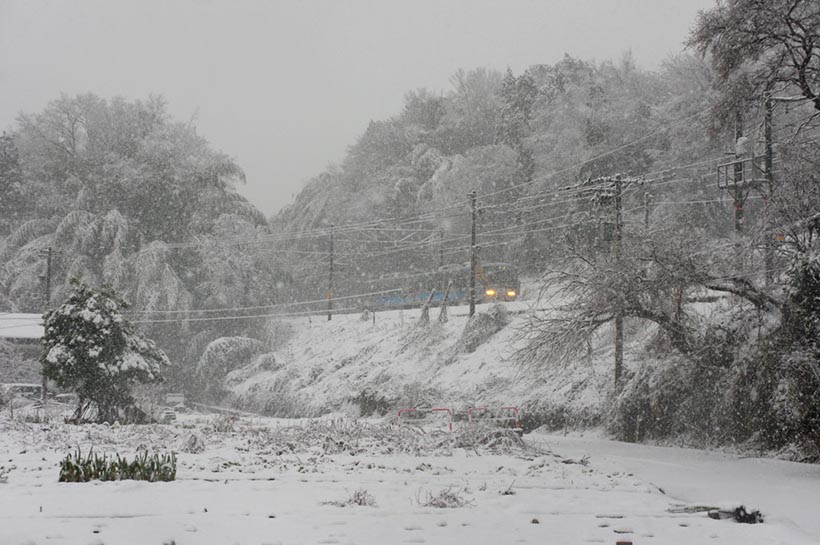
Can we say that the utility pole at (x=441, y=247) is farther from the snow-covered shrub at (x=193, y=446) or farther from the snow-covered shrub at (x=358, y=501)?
the snow-covered shrub at (x=358, y=501)

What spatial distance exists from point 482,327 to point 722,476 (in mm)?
19886

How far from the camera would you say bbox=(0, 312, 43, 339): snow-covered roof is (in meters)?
44.3

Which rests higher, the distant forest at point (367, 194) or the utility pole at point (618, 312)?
the distant forest at point (367, 194)

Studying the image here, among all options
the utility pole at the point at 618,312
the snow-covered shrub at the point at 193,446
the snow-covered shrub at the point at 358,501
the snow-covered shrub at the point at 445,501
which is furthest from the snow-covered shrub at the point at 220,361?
the snow-covered shrub at the point at 445,501

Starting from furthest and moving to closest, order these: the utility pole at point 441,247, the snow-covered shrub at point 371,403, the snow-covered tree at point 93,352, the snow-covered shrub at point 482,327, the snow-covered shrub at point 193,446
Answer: the utility pole at point 441,247 < the snow-covered shrub at point 482,327 < the snow-covered shrub at point 371,403 < the snow-covered tree at point 93,352 < the snow-covered shrub at point 193,446

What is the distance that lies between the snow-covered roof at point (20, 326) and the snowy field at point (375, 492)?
2726cm

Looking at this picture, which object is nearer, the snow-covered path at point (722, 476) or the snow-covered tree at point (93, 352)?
the snow-covered path at point (722, 476)

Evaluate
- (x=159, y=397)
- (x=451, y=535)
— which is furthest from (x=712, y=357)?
(x=159, y=397)

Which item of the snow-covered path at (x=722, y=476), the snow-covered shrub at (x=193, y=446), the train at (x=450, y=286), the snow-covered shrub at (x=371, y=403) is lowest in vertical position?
the snow-covered shrub at (x=371, y=403)

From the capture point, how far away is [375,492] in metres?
11.9

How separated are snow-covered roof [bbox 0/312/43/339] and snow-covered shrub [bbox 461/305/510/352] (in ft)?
77.0

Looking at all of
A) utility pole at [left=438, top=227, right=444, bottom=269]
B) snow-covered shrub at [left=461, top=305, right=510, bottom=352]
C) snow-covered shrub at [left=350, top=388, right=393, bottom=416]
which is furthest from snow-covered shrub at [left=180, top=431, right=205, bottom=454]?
utility pole at [left=438, top=227, right=444, bottom=269]

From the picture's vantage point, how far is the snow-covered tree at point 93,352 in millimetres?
25016

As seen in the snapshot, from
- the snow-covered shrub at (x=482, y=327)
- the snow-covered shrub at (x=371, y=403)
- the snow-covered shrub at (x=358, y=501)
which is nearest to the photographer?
the snow-covered shrub at (x=358, y=501)
